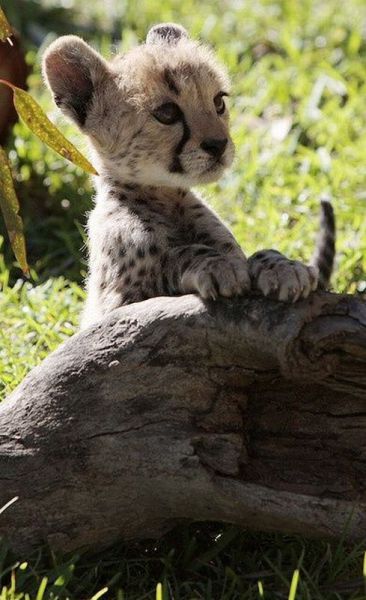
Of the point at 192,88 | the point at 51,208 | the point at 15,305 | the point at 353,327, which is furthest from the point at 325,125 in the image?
the point at 353,327

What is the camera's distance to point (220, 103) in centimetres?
420

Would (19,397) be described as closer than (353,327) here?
No

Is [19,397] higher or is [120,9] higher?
[120,9]

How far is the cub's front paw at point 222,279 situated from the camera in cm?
341

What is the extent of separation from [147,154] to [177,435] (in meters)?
1.13

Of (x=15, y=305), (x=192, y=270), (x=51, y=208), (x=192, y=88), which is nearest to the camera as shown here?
(x=192, y=270)

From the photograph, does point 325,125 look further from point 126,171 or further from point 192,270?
point 192,270

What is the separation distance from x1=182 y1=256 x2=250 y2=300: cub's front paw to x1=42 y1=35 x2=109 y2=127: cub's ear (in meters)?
1.05

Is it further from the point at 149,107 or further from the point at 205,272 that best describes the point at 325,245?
the point at 205,272

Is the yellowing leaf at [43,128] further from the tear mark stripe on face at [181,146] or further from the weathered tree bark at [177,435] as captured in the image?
the tear mark stripe on face at [181,146]

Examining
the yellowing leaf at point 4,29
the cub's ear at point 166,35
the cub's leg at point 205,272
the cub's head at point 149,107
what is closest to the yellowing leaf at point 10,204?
the yellowing leaf at point 4,29

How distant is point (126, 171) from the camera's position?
165 inches

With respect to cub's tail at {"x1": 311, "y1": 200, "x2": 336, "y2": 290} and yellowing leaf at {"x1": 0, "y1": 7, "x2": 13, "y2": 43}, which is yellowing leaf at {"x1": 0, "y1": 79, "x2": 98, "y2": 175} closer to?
yellowing leaf at {"x1": 0, "y1": 7, "x2": 13, "y2": 43}

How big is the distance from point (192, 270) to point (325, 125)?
314cm
